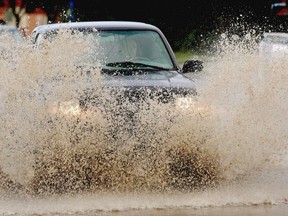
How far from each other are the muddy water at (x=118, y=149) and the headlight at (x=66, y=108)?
0.5 inches

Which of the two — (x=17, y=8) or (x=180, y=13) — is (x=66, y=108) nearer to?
(x=180, y=13)

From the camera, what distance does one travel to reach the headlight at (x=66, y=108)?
9297 mm

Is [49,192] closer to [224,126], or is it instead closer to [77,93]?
[77,93]

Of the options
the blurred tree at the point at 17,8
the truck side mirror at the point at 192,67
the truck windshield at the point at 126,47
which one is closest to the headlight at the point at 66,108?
the truck windshield at the point at 126,47

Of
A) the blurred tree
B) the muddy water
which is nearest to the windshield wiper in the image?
the muddy water

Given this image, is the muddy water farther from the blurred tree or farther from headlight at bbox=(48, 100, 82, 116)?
the blurred tree

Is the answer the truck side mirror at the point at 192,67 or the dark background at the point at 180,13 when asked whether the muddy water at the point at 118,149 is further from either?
the dark background at the point at 180,13

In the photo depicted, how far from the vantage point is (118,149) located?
926 cm

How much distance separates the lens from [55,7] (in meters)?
46.0

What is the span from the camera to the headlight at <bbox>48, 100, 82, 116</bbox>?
9.30 metres

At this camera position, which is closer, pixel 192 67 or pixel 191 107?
pixel 191 107

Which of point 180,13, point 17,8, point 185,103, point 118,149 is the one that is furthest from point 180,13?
point 118,149

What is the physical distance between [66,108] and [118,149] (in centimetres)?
64

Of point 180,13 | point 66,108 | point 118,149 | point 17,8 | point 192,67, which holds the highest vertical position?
point 66,108
